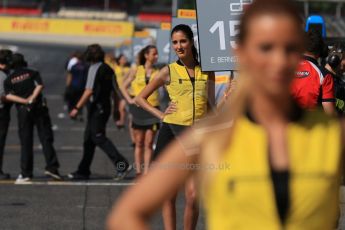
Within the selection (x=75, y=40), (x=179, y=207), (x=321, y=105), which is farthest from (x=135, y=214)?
(x=75, y=40)

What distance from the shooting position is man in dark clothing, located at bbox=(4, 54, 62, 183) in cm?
1326

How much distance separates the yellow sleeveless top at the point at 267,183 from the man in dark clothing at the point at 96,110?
10.8 m

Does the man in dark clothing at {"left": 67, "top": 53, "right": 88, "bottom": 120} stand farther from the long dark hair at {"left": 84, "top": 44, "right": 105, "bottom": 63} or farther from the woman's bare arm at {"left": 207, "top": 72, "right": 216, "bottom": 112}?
the woman's bare arm at {"left": 207, "top": 72, "right": 216, "bottom": 112}

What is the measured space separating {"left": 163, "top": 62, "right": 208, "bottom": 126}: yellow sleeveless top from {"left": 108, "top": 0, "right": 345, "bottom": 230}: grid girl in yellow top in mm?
5411

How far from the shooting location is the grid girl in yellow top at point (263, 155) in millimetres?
2547

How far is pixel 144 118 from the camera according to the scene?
13.8 m

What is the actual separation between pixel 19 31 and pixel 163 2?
794 inches

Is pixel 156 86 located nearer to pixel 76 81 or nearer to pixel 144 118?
pixel 144 118

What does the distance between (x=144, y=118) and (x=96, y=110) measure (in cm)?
65

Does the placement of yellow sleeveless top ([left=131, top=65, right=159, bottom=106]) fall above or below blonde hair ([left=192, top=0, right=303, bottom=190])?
below

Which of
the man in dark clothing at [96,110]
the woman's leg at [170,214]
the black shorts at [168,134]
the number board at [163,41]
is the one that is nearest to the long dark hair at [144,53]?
the man in dark clothing at [96,110]

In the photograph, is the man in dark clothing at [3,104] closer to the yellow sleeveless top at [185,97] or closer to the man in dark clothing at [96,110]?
the man in dark clothing at [96,110]

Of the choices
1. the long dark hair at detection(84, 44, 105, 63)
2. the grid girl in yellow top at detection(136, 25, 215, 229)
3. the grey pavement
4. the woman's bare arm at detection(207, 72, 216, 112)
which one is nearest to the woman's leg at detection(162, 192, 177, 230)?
the grid girl in yellow top at detection(136, 25, 215, 229)

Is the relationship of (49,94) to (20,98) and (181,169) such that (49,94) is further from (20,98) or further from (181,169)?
(181,169)
